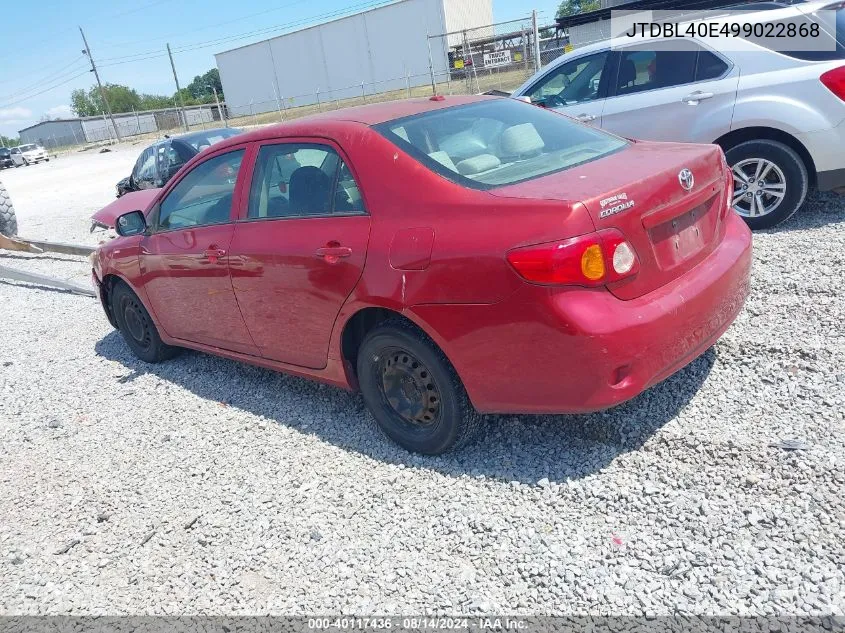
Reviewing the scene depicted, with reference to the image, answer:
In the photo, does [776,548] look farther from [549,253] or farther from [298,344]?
[298,344]

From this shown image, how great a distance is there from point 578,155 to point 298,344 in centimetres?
184

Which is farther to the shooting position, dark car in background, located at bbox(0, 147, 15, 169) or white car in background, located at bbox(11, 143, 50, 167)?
dark car in background, located at bbox(0, 147, 15, 169)

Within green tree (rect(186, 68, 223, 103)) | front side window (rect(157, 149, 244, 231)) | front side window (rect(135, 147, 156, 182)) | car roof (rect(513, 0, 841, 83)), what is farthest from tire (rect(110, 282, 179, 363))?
green tree (rect(186, 68, 223, 103))

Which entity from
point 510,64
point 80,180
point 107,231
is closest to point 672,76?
point 107,231

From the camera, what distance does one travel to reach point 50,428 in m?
4.45

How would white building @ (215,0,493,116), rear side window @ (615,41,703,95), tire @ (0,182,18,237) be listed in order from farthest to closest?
white building @ (215,0,493,116) → tire @ (0,182,18,237) → rear side window @ (615,41,703,95)

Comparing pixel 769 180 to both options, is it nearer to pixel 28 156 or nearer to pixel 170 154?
pixel 170 154

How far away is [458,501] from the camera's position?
3018mm

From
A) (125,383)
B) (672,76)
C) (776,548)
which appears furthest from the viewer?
(672,76)

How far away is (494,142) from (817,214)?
4.12 m

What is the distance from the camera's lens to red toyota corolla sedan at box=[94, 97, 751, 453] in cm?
267

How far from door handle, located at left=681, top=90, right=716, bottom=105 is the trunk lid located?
284 cm

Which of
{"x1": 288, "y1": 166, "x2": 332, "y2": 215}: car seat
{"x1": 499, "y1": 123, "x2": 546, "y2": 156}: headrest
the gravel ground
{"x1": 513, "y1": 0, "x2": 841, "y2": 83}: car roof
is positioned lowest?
the gravel ground

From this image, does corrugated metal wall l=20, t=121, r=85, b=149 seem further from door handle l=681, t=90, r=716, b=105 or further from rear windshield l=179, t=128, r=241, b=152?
door handle l=681, t=90, r=716, b=105
